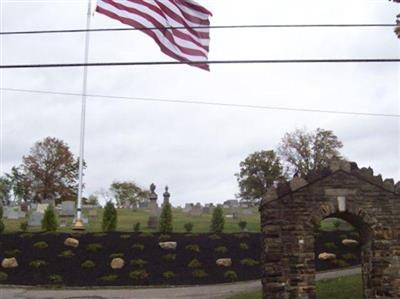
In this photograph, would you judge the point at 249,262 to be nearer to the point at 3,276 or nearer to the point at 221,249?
the point at 221,249

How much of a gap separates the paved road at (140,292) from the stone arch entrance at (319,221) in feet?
14.2

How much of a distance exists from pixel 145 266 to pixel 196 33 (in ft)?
42.2

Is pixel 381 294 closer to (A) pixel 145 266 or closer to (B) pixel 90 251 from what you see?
(A) pixel 145 266

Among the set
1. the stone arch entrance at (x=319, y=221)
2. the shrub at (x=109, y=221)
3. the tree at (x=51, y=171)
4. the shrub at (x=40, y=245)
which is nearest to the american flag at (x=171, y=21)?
the stone arch entrance at (x=319, y=221)

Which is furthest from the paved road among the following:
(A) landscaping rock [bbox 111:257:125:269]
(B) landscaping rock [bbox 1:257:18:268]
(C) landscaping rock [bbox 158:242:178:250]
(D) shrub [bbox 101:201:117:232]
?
(D) shrub [bbox 101:201:117:232]

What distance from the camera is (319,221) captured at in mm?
12570

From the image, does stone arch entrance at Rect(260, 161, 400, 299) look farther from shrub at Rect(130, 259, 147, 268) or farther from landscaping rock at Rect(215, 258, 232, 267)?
shrub at Rect(130, 259, 147, 268)

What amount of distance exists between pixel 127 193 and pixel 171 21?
63.7m

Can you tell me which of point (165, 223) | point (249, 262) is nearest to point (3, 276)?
point (249, 262)

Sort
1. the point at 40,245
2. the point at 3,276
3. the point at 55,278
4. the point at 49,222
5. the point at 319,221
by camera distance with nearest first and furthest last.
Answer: the point at 319,221, the point at 55,278, the point at 3,276, the point at 40,245, the point at 49,222

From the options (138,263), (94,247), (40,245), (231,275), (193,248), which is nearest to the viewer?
(231,275)

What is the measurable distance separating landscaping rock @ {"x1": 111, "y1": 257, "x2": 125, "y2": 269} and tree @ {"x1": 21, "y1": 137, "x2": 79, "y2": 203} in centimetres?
4194

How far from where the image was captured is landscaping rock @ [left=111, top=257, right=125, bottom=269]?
69.3 ft

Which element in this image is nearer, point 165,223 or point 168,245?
point 168,245
